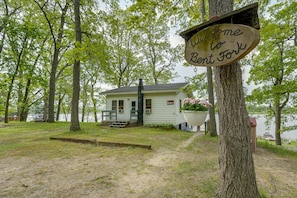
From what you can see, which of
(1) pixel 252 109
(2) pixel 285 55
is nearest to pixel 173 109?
(1) pixel 252 109

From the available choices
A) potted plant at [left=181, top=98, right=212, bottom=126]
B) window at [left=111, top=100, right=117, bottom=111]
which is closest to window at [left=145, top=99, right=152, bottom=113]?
window at [left=111, top=100, right=117, bottom=111]

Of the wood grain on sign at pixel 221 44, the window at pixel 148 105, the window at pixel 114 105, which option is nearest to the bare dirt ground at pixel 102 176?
the wood grain on sign at pixel 221 44

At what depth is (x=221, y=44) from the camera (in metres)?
1.50

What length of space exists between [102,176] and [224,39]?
2.84m

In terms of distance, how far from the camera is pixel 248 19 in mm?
1576

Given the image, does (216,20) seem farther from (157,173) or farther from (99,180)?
(99,180)

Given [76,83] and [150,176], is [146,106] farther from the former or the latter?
[150,176]

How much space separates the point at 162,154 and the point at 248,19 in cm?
353

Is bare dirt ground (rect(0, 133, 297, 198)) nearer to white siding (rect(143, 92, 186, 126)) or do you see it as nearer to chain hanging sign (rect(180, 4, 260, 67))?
chain hanging sign (rect(180, 4, 260, 67))

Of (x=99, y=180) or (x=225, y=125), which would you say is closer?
(x=225, y=125)

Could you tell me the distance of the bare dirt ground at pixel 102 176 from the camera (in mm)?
2295

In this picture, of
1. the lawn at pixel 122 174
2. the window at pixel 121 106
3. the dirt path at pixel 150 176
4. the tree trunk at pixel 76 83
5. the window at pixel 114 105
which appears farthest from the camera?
the window at pixel 114 105

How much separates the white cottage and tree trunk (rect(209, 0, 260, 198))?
845 cm

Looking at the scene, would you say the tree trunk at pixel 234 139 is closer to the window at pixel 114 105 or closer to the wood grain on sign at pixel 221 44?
the wood grain on sign at pixel 221 44
